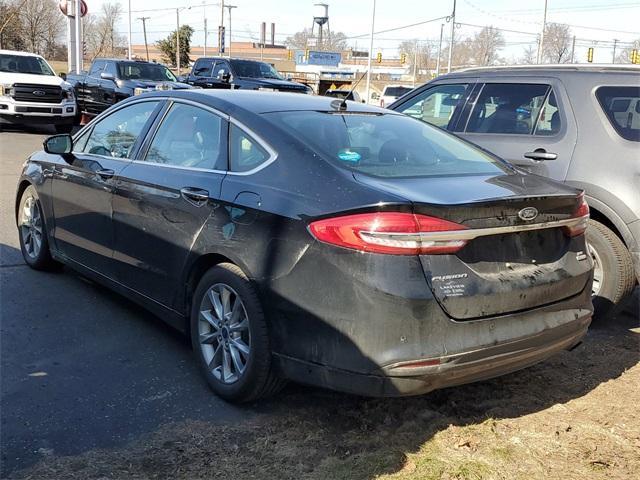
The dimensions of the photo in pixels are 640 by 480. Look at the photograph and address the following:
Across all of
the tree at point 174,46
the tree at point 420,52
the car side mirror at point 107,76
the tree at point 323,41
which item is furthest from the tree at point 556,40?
the car side mirror at point 107,76

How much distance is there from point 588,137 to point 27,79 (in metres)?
16.3

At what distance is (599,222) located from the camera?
4.95 metres

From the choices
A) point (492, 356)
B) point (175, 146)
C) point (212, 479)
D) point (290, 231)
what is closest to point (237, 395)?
point (212, 479)

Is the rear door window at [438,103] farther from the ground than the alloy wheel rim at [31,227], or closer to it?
farther from the ground

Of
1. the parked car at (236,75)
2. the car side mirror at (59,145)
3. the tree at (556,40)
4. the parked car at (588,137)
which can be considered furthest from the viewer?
the tree at (556,40)

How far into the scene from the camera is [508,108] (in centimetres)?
570

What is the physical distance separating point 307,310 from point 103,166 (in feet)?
7.88

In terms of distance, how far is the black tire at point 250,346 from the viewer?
3336 mm

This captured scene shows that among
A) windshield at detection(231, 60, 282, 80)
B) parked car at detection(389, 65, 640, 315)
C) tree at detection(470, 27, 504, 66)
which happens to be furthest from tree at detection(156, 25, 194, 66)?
parked car at detection(389, 65, 640, 315)

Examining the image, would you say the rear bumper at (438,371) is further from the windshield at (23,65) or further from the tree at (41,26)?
the tree at (41,26)

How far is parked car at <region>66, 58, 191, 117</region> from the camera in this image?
17703 millimetres

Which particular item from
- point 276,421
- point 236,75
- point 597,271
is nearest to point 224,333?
point 276,421

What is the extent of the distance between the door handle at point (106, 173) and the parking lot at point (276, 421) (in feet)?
3.47

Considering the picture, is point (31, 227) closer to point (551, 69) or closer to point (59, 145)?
point (59, 145)
